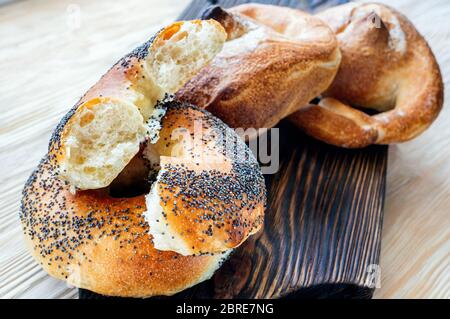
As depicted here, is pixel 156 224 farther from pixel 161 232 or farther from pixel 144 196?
pixel 144 196

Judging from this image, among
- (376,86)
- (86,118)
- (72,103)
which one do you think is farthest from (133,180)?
(376,86)

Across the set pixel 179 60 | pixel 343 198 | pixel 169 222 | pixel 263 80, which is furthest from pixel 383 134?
pixel 169 222

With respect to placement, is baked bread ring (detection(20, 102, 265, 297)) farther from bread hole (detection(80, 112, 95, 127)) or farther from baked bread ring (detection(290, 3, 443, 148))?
baked bread ring (detection(290, 3, 443, 148))

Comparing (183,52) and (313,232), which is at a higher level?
(183,52)

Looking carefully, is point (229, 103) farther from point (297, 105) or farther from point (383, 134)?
point (383, 134)

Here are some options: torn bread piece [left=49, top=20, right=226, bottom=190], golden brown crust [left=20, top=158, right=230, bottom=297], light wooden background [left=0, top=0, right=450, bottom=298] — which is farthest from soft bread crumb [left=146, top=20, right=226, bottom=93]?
light wooden background [left=0, top=0, right=450, bottom=298]

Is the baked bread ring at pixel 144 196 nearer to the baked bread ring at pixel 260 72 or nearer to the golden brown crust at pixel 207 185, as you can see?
the golden brown crust at pixel 207 185
